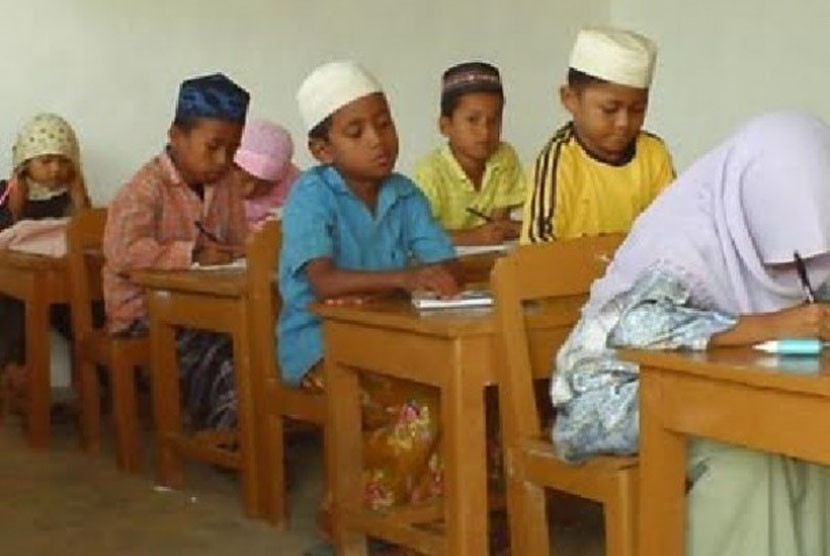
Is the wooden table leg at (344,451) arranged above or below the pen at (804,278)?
below

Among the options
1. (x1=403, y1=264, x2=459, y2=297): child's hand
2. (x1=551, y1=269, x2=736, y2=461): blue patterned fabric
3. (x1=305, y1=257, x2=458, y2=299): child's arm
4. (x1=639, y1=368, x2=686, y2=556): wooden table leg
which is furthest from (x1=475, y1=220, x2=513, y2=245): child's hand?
(x1=639, y1=368, x2=686, y2=556): wooden table leg

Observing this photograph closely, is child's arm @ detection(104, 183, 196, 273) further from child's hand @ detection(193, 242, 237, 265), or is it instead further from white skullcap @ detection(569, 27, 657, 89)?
white skullcap @ detection(569, 27, 657, 89)

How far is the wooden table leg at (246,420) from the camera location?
12.4 ft

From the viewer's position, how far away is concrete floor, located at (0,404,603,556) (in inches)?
143

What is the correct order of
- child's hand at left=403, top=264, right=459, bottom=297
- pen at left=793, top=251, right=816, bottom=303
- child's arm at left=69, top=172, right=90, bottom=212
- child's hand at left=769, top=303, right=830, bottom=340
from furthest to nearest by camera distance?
child's arm at left=69, top=172, right=90, bottom=212
child's hand at left=403, top=264, right=459, bottom=297
pen at left=793, top=251, right=816, bottom=303
child's hand at left=769, top=303, right=830, bottom=340

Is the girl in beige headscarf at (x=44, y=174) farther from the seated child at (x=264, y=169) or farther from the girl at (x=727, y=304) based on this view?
the girl at (x=727, y=304)

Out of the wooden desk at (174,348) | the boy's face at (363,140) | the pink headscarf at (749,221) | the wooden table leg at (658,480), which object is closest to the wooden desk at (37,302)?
the wooden desk at (174,348)

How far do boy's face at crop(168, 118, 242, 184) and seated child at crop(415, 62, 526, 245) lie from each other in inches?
22.5

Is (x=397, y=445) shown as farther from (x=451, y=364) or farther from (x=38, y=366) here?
(x=38, y=366)

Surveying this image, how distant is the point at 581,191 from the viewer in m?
3.47

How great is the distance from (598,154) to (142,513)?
153cm

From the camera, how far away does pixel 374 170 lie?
348 cm

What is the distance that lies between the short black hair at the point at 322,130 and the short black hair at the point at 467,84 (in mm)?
1119

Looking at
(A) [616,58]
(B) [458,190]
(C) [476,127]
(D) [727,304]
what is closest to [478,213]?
(B) [458,190]
